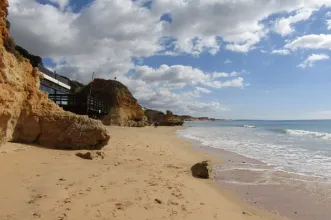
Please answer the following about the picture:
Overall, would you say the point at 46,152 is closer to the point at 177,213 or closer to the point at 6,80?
the point at 6,80

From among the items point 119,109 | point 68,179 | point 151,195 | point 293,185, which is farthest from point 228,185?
point 119,109

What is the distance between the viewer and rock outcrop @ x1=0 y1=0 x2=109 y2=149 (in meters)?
7.60

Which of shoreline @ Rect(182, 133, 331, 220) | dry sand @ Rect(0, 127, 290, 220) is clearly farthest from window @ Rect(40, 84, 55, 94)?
shoreline @ Rect(182, 133, 331, 220)

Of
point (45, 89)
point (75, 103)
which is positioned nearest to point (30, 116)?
point (75, 103)

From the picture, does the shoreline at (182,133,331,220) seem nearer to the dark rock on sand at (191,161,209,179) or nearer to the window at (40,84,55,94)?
the dark rock on sand at (191,161,209,179)

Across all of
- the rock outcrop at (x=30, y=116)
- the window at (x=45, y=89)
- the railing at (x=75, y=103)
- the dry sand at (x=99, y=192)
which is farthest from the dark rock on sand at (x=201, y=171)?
the window at (x=45, y=89)

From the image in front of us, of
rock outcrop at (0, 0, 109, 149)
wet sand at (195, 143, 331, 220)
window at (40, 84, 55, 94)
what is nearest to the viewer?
wet sand at (195, 143, 331, 220)

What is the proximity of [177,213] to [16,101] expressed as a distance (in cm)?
594

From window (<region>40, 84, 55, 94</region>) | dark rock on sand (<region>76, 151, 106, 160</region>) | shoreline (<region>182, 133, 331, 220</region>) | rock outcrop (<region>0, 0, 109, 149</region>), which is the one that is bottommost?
shoreline (<region>182, 133, 331, 220</region>)

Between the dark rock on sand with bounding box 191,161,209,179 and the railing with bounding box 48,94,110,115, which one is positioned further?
the railing with bounding box 48,94,110,115

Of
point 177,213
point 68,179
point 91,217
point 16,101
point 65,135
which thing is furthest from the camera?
point 65,135

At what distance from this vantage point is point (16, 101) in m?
8.12

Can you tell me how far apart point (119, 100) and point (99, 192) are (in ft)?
124

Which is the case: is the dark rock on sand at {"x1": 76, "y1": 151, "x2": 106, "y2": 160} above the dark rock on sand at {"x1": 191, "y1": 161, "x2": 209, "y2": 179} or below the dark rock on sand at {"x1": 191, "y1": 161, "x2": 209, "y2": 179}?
Result: above
